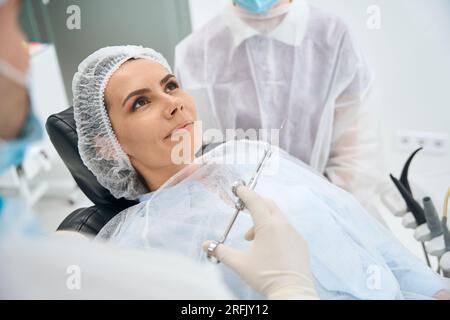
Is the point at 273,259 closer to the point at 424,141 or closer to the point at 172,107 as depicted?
the point at 172,107

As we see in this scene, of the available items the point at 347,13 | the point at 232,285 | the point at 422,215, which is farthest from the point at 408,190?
the point at 232,285

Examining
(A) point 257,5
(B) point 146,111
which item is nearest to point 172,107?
(B) point 146,111

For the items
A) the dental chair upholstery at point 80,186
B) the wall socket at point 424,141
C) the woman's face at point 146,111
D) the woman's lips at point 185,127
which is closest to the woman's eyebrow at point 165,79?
the woman's face at point 146,111

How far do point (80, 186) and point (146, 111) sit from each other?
29 cm

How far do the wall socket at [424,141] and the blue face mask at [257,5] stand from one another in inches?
23.0

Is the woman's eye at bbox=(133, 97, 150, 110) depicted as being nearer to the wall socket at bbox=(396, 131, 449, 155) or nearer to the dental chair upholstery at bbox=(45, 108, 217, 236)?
the dental chair upholstery at bbox=(45, 108, 217, 236)

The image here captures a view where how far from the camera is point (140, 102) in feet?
3.29

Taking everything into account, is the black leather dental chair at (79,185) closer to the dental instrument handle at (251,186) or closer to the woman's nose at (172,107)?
the woman's nose at (172,107)

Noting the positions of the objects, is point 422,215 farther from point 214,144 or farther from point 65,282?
point 65,282

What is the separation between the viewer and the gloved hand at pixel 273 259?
2.71 ft

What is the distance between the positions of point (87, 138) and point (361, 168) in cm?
86

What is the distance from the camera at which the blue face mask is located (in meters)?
1.19

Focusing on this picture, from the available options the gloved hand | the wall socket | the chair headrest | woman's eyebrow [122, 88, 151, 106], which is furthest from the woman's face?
the wall socket

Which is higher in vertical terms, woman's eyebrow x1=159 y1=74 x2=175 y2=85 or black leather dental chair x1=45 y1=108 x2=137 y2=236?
woman's eyebrow x1=159 y1=74 x2=175 y2=85
